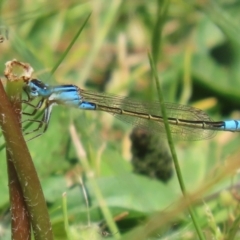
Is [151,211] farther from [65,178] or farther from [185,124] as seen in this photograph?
[185,124]

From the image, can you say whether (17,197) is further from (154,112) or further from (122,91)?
(122,91)

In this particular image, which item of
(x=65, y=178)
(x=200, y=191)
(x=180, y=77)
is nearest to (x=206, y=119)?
(x=65, y=178)

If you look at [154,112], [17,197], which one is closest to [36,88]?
[154,112]

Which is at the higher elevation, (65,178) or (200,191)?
(65,178)

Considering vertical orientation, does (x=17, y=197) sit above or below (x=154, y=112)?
below

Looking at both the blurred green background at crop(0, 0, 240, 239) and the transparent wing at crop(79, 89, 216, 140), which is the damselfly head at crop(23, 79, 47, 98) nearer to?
the blurred green background at crop(0, 0, 240, 239)

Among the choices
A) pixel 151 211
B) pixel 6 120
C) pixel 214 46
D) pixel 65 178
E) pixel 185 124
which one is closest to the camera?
pixel 6 120
